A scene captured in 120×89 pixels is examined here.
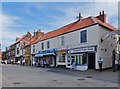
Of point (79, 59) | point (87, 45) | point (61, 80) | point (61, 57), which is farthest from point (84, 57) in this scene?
point (61, 80)

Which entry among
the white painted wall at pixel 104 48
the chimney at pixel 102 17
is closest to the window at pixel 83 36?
the white painted wall at pixel 104 48

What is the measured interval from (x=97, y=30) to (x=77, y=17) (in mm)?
8731

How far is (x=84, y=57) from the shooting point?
24.6m

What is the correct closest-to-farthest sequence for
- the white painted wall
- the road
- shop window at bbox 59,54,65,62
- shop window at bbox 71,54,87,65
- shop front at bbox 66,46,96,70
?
1. the road
2. the white painted wall
3. shop front at bbox 66,46,96,70
4. shop window at bbox 71,54,87,65
5. shop window at bbox 59,54,65,62

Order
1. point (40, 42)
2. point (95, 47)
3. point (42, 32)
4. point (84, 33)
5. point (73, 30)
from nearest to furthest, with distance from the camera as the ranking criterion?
1. point (95, 47)
2. point (84, 33)
3. point (73, 30)
4. point (40, 42)
5. point (42, 32)

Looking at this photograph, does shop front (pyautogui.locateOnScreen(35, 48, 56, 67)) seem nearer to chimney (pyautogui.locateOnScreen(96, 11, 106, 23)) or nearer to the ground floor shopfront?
the ground floor shopfront

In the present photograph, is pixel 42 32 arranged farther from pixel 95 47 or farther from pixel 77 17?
pixel 95 47

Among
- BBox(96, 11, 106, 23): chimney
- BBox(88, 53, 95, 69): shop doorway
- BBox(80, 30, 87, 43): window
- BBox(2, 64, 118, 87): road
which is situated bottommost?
BBox(2, 64, 118, 87): road

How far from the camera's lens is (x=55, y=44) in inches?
1257

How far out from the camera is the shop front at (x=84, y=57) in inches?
920

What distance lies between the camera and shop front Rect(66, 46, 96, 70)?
23369 mm

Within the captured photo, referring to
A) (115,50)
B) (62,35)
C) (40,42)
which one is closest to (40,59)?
(40,42)

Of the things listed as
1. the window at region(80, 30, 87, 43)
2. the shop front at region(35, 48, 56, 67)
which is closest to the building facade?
the window at region(80, 30, 87, 43)

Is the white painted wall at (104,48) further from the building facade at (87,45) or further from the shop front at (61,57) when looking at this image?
the shop front at (61,57)
